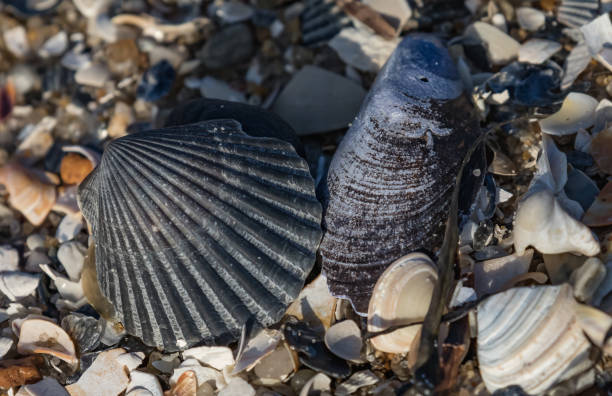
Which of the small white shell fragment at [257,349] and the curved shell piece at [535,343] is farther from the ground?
the curved shell piece at [535,343]

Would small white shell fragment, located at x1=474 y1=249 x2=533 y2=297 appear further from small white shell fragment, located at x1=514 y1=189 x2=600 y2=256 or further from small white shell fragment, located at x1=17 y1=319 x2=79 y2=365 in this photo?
small white shell fragment, located at x1=17 y1=319 x2=79 y2=365

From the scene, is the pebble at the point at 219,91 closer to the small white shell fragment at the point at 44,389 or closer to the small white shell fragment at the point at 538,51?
the small white shell fragment at the point at 538,51

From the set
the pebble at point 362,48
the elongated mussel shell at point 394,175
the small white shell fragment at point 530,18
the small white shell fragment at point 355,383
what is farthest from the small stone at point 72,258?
the small white shell fragment at point 530,18

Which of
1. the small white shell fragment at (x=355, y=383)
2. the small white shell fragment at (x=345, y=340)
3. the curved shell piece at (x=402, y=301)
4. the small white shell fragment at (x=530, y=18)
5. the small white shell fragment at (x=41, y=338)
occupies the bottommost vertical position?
the small white shell fragment at (x=41, y=338)

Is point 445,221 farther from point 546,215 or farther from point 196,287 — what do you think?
point 196,287

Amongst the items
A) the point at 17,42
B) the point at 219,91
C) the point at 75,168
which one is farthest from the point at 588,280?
the point at 17,42
